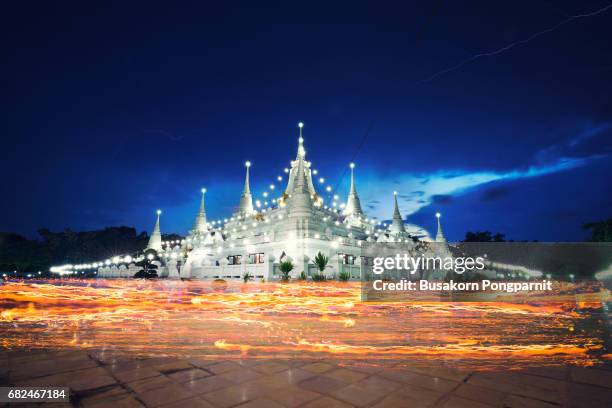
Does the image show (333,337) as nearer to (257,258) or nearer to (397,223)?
(257,258)

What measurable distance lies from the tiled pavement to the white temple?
81.0 ft

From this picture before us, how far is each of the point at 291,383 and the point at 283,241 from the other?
98.4 feet

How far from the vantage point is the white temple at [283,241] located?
31359 mm

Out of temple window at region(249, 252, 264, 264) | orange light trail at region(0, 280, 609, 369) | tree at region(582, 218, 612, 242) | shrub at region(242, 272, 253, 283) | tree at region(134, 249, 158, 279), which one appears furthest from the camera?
tree at region(134, 249, 158, 279)

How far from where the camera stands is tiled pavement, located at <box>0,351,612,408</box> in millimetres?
2906

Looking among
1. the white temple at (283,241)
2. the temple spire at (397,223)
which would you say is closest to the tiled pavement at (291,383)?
the white temple at (283,241)

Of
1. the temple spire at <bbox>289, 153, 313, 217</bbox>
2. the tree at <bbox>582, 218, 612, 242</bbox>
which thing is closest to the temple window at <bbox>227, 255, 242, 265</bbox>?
the temple spire at <bbox>289, 153, 313, 217</bbox>

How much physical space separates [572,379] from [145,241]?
313 feet

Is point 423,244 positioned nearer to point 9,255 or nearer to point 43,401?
point 43,401

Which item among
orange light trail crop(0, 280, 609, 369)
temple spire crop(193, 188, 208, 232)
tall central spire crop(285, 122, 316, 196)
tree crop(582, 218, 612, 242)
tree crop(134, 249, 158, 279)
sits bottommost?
tree crop(134, 249, 158, 279)

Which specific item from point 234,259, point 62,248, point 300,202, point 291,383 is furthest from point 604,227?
point 62,248

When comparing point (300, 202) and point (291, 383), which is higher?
point (300, 202)

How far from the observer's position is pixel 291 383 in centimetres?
337

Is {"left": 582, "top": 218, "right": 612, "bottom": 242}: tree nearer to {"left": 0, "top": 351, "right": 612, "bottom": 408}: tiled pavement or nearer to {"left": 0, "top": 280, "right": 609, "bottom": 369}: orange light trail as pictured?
{"left": 0, "top": 280, "right": 609, "bottom": 369}: orange light trail
